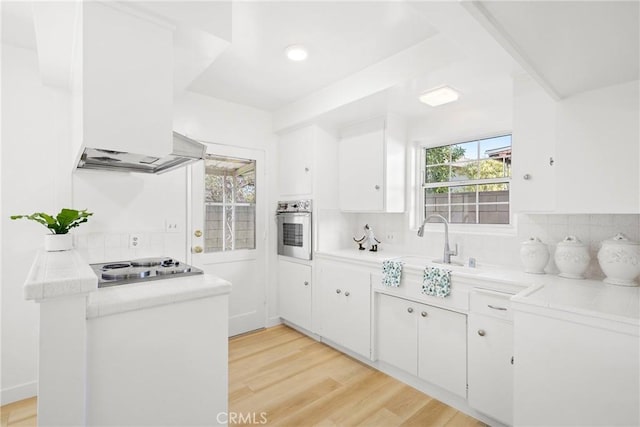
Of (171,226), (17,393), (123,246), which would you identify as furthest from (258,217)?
(17,393)

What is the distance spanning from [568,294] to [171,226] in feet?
9.57

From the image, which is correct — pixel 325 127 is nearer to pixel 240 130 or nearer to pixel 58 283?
pixel 240 130

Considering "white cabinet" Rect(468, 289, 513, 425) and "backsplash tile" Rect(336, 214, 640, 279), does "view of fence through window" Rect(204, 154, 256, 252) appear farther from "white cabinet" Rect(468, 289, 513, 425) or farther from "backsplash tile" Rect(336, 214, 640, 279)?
"white cabinet" Rect(468, 289, 513, 425)

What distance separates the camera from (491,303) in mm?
1906

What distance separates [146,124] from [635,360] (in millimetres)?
2283

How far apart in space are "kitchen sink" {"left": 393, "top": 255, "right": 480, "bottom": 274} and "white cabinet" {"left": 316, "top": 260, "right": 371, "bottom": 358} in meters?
0.37

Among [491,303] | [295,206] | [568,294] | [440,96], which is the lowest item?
[491,303]

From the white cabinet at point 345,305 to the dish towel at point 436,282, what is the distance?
0.56 metres

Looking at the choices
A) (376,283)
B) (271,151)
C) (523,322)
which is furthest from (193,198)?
(523,322)

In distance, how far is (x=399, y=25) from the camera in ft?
6.42

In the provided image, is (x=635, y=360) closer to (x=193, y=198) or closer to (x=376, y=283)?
(x=376, y=283)

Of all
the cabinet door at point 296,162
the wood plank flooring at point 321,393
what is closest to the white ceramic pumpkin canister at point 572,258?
the wood plank flooring at point 321,393

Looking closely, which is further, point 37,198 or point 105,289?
point 37,198

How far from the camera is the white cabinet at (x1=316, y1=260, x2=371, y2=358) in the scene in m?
2.68
